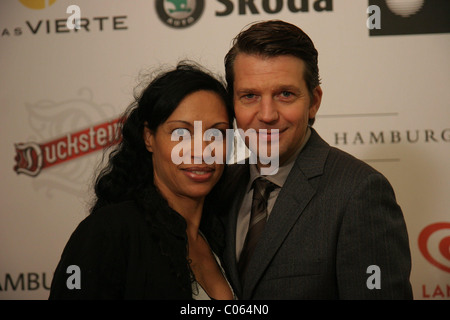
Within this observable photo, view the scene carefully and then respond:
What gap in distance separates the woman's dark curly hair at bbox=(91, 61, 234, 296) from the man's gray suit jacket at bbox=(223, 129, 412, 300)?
23cm

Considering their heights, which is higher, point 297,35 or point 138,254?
point 297,35

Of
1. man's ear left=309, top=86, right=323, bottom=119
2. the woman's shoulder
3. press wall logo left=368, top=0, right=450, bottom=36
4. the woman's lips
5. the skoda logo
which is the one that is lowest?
the woman's shoulder

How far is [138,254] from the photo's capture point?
147 centimetres

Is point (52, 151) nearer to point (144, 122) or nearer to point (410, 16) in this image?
point (144, 122)

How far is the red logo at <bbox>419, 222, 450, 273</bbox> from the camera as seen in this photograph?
220cm

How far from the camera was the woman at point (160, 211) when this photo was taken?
1.44 meters

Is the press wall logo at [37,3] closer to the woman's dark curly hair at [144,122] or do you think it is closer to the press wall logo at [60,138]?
the press wall logo at [60,138]

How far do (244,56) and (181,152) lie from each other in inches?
14.0

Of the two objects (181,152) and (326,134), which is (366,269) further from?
(326,134)

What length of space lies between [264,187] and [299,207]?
17 centimetres

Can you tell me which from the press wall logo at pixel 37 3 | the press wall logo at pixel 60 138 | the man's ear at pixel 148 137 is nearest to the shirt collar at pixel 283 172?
the man's ear at pixel 148 137

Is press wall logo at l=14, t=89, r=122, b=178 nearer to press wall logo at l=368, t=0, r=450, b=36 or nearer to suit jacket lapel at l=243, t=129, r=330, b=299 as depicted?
suit jacket lapel at l=243, t=129, r=330, b=299

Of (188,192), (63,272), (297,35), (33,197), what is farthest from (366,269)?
(33,197)

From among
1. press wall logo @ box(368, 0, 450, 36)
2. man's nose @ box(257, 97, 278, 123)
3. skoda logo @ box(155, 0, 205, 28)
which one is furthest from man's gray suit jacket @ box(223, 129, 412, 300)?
skoda logo @ box(155, 0, 205, 28)
